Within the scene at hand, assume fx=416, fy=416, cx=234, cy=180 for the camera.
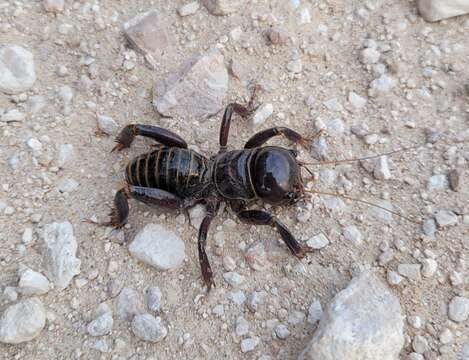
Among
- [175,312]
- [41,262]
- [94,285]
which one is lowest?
[175,312]

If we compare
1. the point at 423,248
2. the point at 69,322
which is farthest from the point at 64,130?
the point at 423,248

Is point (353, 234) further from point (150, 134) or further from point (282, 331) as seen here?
point (150, 134)

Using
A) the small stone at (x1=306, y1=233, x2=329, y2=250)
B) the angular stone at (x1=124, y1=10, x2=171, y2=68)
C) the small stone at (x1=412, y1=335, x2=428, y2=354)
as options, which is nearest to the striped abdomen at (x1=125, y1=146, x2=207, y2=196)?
the angular stone at (x1=124, y1=10, x2=171, y2=68)

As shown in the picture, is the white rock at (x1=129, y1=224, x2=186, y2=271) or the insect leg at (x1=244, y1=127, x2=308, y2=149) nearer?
the white rock at (x1=129, y1=224, x2=186, y2=271)

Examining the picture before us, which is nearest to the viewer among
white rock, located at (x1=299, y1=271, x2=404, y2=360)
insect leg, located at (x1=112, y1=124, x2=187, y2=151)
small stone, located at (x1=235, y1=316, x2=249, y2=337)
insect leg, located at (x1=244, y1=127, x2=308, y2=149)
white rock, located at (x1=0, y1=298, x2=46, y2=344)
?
white rock, located at (x1=299, y1=271, x2=404, y2=360)

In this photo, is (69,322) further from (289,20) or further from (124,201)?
(289,20)

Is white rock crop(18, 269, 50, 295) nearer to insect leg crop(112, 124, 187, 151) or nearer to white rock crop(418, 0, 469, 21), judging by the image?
insect leg crop(112, 124, 187, 151)
